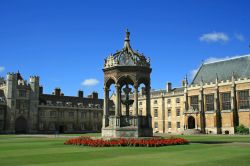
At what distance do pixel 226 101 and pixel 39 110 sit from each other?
44.4 m

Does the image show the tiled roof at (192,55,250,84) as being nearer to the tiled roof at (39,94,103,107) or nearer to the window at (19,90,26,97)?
the tiled roof at (39,94,103,107)

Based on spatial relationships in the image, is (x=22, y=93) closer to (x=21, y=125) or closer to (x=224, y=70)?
(x=21, y=125)

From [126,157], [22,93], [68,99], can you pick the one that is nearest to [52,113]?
[68,99]

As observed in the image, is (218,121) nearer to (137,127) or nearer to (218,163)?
(137,127)

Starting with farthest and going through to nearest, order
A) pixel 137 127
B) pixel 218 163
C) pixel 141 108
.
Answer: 1. pixel 141 108
2. pixel 137 127
3. pixel 218 163

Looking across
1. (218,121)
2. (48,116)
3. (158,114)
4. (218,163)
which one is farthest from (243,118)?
(218,163)

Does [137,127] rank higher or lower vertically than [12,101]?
lower

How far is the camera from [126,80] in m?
33.3

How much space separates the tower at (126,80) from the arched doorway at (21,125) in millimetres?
51157

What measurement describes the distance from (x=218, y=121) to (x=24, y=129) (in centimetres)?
4450

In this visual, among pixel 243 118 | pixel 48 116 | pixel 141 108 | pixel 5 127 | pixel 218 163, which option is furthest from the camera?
pixel 141 108

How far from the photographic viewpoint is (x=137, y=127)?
99.1ft

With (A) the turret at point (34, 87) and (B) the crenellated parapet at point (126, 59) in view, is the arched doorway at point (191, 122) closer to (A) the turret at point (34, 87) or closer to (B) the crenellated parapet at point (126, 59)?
(A) the turret at point (34, 87)

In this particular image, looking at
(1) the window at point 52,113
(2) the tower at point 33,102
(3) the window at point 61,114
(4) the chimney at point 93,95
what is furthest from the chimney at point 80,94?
(2) the tower at point 33,102
